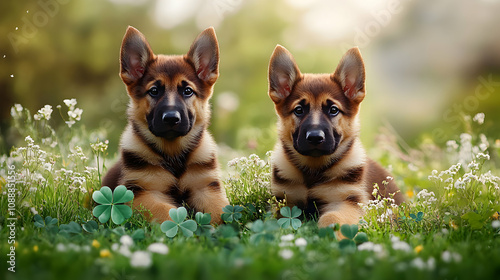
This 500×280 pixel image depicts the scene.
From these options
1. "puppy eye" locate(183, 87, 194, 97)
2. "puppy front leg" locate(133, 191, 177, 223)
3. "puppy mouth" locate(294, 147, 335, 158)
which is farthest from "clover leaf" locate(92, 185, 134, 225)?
"puppy mouth" locate(294, 147, 335, 158)

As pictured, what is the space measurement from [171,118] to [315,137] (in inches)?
51.2

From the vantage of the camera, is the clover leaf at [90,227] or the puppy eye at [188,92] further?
the puppy eye at [188,92]

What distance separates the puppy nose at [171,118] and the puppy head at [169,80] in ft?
0.21

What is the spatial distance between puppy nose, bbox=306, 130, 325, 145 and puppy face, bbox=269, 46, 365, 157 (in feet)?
0.46

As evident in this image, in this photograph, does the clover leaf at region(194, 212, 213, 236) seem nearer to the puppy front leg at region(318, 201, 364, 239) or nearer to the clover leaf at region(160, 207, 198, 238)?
the clover leaf at region(160, 207, 198, 238)

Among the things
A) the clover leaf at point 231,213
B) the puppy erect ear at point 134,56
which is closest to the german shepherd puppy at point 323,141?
the clover leaf at point 231,213

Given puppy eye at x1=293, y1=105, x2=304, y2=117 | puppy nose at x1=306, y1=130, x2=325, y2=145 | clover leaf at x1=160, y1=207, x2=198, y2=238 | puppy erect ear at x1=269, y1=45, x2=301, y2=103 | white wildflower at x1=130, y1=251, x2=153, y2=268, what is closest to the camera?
white wildflower at x1=130, y1=251, x2=153, y2=268

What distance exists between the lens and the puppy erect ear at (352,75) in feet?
15.7

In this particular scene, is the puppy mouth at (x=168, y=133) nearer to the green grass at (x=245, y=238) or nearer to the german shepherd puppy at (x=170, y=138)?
the german shepherd puppy at (x=170, y=138)

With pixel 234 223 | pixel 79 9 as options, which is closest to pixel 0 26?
pixel 79 9

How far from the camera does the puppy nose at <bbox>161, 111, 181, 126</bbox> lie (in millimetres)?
4238

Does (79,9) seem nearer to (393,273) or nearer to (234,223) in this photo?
(234,223)

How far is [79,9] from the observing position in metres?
11.0

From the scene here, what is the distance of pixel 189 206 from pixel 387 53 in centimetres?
1045
